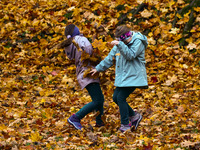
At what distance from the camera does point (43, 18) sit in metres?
8.25

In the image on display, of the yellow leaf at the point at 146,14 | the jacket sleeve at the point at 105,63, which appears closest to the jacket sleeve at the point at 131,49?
the jacket sleeve at the point at 105,63

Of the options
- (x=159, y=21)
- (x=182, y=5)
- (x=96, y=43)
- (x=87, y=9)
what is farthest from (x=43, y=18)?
(x=96, y=43)

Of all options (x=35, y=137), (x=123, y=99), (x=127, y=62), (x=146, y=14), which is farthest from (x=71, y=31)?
(x=146, y=14)

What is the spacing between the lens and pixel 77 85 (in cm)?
635

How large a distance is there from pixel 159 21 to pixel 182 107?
9.73ft

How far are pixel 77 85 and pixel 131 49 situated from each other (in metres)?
2.84

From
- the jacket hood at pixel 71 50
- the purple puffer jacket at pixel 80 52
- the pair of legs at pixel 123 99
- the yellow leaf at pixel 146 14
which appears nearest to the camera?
the pair of legs at pixel 123 99

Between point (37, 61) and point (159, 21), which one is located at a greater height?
point (159, 21)

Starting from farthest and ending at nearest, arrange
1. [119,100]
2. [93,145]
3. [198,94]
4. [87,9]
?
1. [87,9]
2. [198,94]
3. [119,100]
4. [93,145]

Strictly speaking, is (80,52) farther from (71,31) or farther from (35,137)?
(35,137)

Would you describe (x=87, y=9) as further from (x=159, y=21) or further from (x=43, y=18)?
(x=159, y=21)

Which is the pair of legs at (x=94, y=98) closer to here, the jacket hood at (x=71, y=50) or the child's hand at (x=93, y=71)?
the child's hand at (x=93, y=71)

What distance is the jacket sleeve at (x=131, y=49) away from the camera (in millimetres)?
3594

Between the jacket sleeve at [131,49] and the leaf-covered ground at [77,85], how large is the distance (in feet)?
1.72
